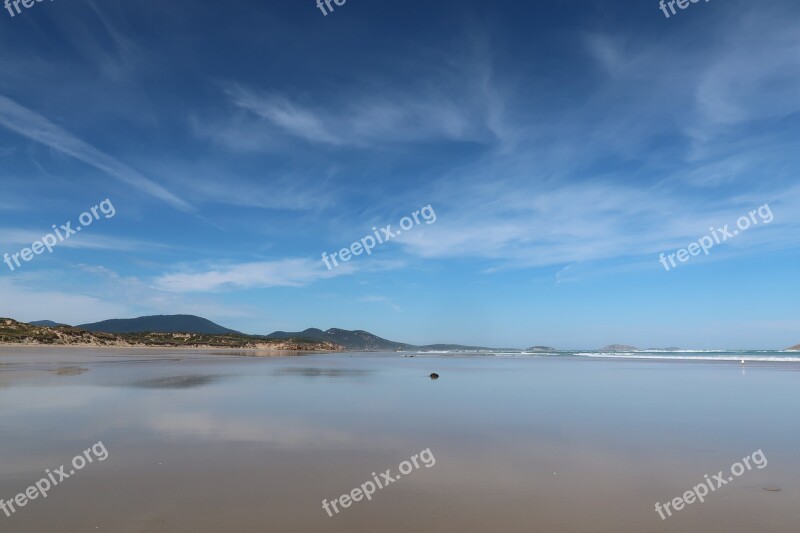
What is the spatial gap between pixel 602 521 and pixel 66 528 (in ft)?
26.5

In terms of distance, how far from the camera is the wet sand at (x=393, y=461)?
748 centimetres

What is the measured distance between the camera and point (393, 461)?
10867 mm

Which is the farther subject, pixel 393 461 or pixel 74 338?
pixel 74 338

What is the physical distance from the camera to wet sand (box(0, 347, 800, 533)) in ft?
24.5

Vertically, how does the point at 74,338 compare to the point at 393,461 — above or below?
above

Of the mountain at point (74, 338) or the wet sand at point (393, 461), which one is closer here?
the wet sand at point (393, 461)

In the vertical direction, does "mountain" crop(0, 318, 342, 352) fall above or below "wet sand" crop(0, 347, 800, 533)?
above

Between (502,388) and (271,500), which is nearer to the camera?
(271,500)

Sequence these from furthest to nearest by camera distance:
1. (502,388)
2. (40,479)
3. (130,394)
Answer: (502,388), (130,394), (40,479)

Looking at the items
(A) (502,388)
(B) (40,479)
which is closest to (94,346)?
(A) (502,388)

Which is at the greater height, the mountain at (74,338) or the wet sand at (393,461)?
the mountain at (74,338)

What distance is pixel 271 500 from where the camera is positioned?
8094 mm

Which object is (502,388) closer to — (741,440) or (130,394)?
(741,440)

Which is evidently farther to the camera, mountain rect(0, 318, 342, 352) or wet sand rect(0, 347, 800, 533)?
mountain rect(0, 318, 342, 352)
